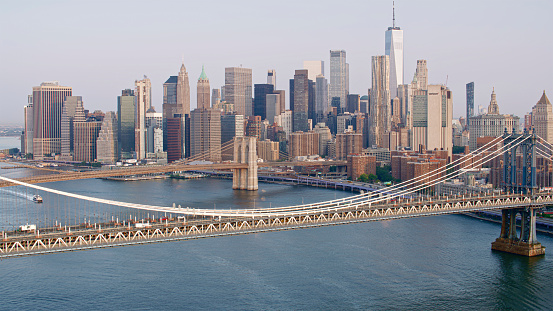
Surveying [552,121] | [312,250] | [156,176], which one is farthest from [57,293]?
[552,121]

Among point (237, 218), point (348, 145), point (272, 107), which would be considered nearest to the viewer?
point (237, 218)

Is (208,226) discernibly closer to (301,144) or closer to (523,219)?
(523,219)

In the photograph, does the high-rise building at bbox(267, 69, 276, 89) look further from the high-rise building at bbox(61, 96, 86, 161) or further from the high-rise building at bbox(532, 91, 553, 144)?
the high-rise building at bbox(532, 91, 553, 144)

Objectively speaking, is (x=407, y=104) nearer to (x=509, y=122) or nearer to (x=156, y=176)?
(x=509, y=122)

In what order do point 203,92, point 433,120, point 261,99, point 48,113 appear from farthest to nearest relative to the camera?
point 261,99 < point 203,92 < point 48,113 < point 433,120

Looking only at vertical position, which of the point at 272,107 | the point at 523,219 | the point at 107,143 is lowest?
the point at 523,219

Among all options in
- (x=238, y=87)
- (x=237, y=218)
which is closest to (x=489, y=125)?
(x=238, y=87)

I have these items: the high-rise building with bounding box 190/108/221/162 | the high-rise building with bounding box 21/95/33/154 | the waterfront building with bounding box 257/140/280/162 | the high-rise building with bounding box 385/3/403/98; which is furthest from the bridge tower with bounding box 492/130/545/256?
the high-rise building with bounding box 385/3/403/98
